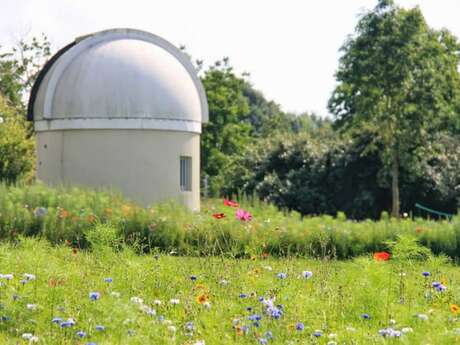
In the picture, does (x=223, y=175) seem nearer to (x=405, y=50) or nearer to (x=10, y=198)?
(x=405, y=50)

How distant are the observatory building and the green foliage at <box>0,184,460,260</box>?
14.5ft

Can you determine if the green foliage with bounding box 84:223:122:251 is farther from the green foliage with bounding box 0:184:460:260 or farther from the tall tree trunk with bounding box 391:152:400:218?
the tall tree trunk with bounding box 391:152:400:218

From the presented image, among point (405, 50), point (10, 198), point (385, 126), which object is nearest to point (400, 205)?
point (385, 126)

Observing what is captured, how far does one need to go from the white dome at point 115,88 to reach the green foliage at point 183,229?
481 cm

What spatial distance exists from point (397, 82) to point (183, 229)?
12.2 m

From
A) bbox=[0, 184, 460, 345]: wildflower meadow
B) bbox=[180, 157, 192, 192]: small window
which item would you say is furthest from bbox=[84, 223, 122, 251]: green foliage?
bbox=[180, 157, 192, 192]: small window

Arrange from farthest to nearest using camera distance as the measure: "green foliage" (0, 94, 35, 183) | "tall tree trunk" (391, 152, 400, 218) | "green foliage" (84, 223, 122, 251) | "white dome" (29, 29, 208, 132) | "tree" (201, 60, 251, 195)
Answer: "tree" (201, 60, 251, 195), "tall tree trunk" (391, 152, 400, 218), "green foliage" (0, 94, 35, 183), "white dome" (29, 29, 208, 132), "green foliage" (84, 223, 122, 251)

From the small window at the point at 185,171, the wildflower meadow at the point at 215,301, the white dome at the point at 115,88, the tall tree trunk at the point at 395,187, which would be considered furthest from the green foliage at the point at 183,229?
the tall tree trunk at the point at 395,187

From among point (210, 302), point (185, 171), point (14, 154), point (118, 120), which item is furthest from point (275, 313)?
point (14, 154)

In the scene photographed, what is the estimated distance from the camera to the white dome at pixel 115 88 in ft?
58.4

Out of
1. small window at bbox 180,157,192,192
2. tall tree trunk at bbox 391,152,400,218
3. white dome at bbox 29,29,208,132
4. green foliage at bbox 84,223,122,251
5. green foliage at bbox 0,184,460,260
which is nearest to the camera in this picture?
green foliage at bbox 84,223,122,251

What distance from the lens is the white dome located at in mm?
17812

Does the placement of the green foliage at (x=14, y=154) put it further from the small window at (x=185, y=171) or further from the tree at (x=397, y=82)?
the tree at (x=397, y=82)

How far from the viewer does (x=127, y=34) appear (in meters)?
19.5
